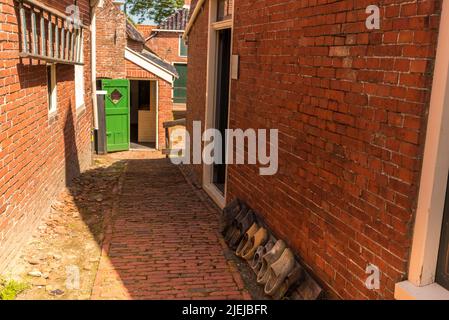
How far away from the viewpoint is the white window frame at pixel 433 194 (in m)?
2.49

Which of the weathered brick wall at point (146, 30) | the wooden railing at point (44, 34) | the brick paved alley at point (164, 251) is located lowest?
the brick paved alley at point (164, 251)

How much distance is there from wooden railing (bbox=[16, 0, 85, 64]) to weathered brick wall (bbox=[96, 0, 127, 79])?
8.09 metres

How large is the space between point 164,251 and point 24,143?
76.5 inches

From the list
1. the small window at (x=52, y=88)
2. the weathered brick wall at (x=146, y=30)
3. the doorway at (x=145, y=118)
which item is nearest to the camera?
the small window at (x=52, y=88)

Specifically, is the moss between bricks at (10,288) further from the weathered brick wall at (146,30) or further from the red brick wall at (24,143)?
the weathered brick wall at (146,30)

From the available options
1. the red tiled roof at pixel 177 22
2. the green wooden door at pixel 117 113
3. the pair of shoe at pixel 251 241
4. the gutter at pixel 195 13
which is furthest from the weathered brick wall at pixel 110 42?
the red tiled roof at pixel 177 22

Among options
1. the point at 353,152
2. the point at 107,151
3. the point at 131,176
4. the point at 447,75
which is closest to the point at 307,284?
the point at 353,152

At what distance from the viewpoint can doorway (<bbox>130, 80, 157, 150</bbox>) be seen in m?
17.1

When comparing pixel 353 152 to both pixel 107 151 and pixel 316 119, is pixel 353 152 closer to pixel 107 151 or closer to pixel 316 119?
pixel 316 119

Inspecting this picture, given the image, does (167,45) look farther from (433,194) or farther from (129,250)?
(433,194)

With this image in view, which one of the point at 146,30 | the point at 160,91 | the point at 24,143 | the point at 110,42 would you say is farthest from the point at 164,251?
the point at 146,30

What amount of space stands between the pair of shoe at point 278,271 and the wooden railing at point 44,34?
3.16 meters

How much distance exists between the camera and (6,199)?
4270 mm

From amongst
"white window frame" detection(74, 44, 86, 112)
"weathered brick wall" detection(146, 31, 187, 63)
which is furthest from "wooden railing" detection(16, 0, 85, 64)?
"weathered brick wall" detection(146, 31, 187, 63)
